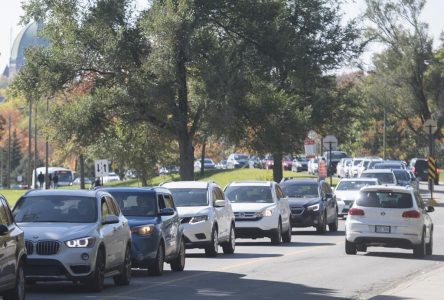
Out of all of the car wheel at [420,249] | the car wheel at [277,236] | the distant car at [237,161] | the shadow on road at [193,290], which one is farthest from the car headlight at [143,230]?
the distant car at [237,161]

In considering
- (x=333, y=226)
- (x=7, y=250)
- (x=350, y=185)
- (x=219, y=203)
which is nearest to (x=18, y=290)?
(x=7, y=250)

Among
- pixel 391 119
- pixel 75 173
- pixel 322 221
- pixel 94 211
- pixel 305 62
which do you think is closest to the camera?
pixel 94 211

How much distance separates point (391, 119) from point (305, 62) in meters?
49.7

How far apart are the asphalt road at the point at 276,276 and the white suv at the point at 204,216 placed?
1.39 ft

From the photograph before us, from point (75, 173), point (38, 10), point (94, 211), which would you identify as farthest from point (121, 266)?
point (75, 173)

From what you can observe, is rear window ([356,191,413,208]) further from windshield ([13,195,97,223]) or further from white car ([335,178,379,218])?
white car ([335,178,379,218])

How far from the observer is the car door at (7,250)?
13812 mm

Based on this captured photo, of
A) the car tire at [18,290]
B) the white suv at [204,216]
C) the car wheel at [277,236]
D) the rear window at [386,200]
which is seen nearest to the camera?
the car tire at [18,290]

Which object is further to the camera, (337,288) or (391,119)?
(391,119)

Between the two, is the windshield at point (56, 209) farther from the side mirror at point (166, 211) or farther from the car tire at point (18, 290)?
the side mirror at point (166, 211)

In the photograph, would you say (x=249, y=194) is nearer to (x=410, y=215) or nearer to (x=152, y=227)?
(x=410, y=215)

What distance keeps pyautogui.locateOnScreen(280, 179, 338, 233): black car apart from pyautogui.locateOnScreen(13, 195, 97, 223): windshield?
725 inches

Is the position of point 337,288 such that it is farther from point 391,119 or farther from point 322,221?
point 391,119

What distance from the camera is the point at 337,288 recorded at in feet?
62.4
